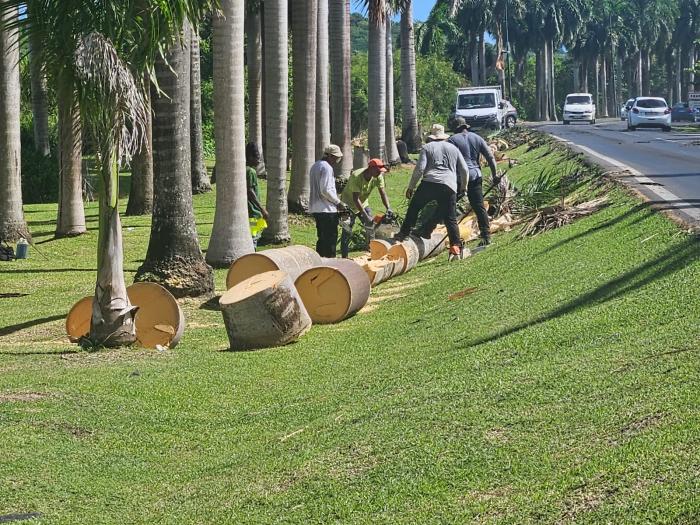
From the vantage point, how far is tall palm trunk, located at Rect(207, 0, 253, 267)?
1789 cm

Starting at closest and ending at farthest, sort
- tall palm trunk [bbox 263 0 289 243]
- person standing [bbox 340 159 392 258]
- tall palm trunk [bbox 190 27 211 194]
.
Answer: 1. person standing [bbox 340 159 392 258]
2. tall palm trunk [bbox 263 0 289 243]
3. tall palm trunk [bbox 190 27 211 194]

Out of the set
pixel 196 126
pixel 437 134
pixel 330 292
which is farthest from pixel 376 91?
pixel 330 292

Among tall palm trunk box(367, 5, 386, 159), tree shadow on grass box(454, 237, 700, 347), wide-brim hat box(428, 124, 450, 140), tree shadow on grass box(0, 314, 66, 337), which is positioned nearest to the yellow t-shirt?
wide-brim hat box(428, 124, 450, 140)

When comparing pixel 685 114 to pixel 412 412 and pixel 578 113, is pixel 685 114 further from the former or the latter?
pixel 412 412

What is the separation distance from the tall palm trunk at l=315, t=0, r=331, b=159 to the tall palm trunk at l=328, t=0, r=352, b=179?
1.56 metres

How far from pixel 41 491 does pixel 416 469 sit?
229 cm

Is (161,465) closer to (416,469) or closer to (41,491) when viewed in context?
(41,491)

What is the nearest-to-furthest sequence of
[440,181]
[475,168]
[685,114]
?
[440,181] → [475,168] → [685,114]

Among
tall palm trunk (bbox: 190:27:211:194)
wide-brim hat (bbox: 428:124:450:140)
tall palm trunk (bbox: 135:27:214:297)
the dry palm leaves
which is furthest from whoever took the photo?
tall palm trunk (bbox: 190:27:211:194)

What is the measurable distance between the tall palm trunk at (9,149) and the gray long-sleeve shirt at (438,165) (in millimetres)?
7199

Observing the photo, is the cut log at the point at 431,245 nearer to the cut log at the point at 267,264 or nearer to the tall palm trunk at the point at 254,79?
the cut log at the point at 267,264

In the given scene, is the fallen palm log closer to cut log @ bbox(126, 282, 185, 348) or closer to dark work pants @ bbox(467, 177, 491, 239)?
cut log @ bbox(126, 282, 185, 348)

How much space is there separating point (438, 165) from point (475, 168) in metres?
1.77

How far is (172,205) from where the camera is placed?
52.0ft
